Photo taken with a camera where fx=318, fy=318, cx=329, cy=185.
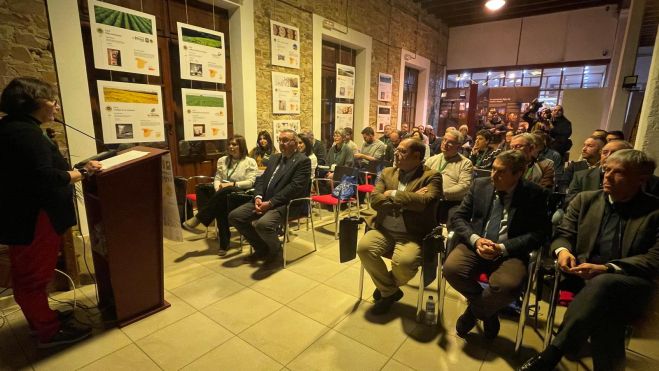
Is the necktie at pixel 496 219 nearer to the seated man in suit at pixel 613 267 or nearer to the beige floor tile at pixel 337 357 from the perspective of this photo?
the seated man in suit at pixel 613 267

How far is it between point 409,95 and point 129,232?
904 cm

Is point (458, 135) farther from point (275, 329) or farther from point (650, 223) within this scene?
point (275, 329)

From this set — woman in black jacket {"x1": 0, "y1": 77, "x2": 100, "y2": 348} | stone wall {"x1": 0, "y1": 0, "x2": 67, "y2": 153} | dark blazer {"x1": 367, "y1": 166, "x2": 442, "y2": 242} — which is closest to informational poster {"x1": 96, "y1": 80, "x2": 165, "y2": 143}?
stone wall {"x1": 0, "y1": 0, "x2": 67, "y2": 153}

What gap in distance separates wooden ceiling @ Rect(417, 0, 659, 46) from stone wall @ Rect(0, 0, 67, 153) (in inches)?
328

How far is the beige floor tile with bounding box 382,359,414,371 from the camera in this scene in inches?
71.9

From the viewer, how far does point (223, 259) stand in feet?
10.7

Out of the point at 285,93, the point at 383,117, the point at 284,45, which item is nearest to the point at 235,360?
the point at 285,93

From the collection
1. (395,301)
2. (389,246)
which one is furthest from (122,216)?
(395,301)

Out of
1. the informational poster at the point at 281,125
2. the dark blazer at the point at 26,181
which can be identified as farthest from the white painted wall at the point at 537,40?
the dark blazer at the point at 26,181

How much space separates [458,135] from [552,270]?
156cm

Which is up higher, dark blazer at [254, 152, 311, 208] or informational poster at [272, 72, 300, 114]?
informational poster at [272, 72, 300, 114]

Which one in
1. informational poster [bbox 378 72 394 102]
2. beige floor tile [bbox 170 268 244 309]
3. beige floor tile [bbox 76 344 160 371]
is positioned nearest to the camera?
beige floor tile [bbox 76 344 160 371]

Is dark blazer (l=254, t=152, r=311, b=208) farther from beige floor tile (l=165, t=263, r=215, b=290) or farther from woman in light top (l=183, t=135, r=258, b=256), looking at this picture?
beige floor tile (l=165, t=263, r=215, b=290)

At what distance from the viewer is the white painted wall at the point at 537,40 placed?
27.9 feet
